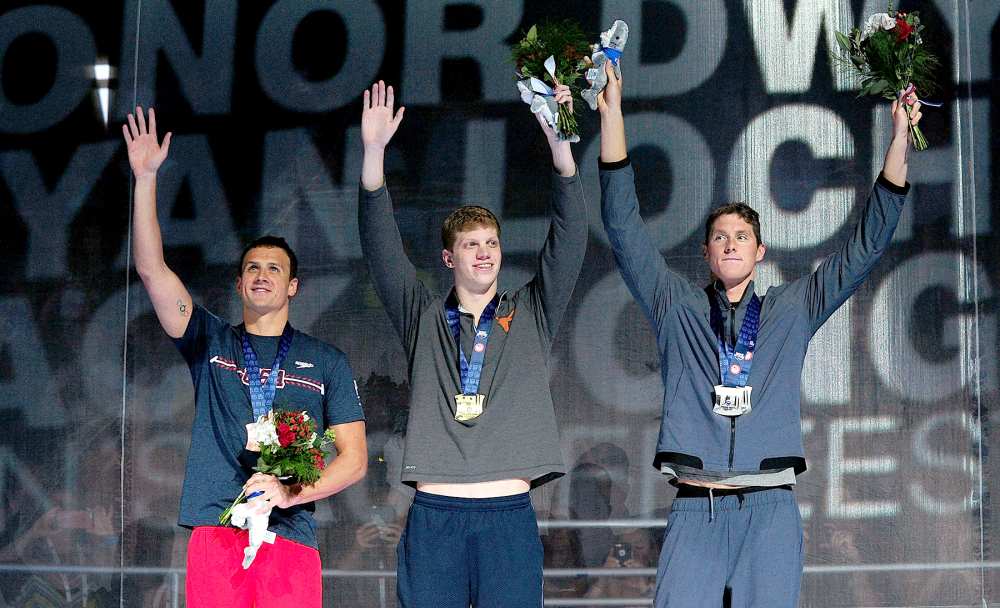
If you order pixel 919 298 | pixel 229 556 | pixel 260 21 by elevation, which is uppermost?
pixel 260 21

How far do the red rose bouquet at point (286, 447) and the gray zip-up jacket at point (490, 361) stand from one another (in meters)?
0.30

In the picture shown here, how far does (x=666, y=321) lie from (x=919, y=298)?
1.88 m

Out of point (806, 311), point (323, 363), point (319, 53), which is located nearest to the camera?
point (806, 311)

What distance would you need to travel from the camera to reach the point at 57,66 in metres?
5.55

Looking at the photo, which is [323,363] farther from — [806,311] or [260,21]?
[260,21]

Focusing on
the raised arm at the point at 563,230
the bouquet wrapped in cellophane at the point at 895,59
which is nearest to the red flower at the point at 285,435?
the raised arm at the point at 563,230

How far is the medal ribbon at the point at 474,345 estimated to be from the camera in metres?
3.54

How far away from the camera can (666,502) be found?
16.3 ft

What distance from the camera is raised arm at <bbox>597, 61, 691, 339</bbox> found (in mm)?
3578

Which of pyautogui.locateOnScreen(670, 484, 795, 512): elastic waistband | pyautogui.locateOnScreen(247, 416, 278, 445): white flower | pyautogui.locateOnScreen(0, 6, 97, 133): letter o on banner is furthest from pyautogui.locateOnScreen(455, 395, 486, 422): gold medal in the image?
pyautogui.locateOnScreen(0, 6, 97, 133): letter o on banner

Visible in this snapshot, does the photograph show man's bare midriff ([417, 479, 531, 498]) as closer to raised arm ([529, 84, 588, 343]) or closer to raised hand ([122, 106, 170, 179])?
raised arm ([529, 84, 588, 343])

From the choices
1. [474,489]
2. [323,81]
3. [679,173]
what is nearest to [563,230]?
[474,489]

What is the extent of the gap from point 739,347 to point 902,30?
1.19 m

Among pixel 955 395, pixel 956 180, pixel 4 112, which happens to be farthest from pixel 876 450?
pixel 4 112
